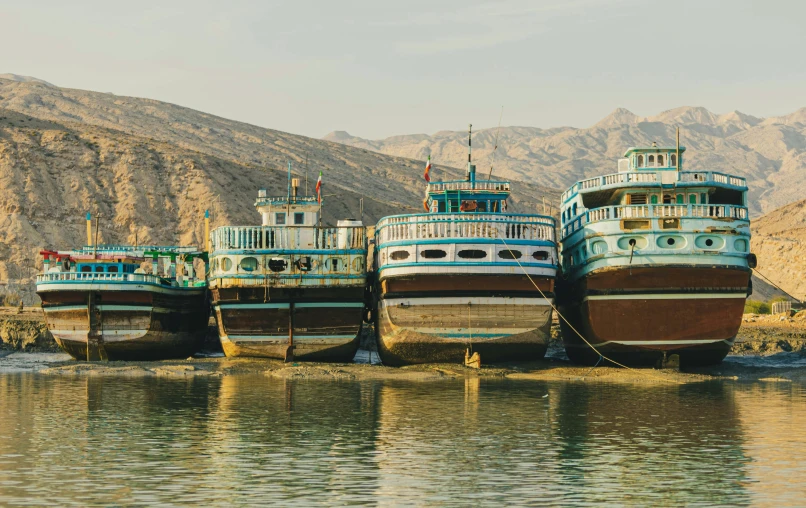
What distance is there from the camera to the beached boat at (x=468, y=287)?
50969mm

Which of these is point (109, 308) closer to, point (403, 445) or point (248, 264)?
point (248, 264)

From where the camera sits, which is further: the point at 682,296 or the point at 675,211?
the point at 675,211

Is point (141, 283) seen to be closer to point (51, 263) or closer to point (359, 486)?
point (51, 263)

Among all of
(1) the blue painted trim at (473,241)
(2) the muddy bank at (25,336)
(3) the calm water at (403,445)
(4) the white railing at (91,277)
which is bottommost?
(3) the calm water at (403,445)

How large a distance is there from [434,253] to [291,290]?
8.31m

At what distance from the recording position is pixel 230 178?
391ft

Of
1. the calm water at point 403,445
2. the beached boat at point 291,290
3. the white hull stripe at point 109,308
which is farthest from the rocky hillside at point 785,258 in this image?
the calm water at point 403,445

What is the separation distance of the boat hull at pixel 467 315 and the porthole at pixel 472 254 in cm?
96

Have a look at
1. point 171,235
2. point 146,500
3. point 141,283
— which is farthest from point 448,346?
point 171,235

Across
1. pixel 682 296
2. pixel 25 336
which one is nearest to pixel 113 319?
pixel 25 336

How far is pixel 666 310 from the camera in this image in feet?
163

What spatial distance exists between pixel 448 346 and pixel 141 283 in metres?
17.3

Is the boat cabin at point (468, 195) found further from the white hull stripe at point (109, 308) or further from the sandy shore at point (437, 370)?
the white hull stripe at point (109, 308)

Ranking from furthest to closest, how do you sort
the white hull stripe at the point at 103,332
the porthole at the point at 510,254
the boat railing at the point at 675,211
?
the white hull stripe at the point at 103,332 → the porthole at the point at 510,254 → the boat railing at the point at 675,211
